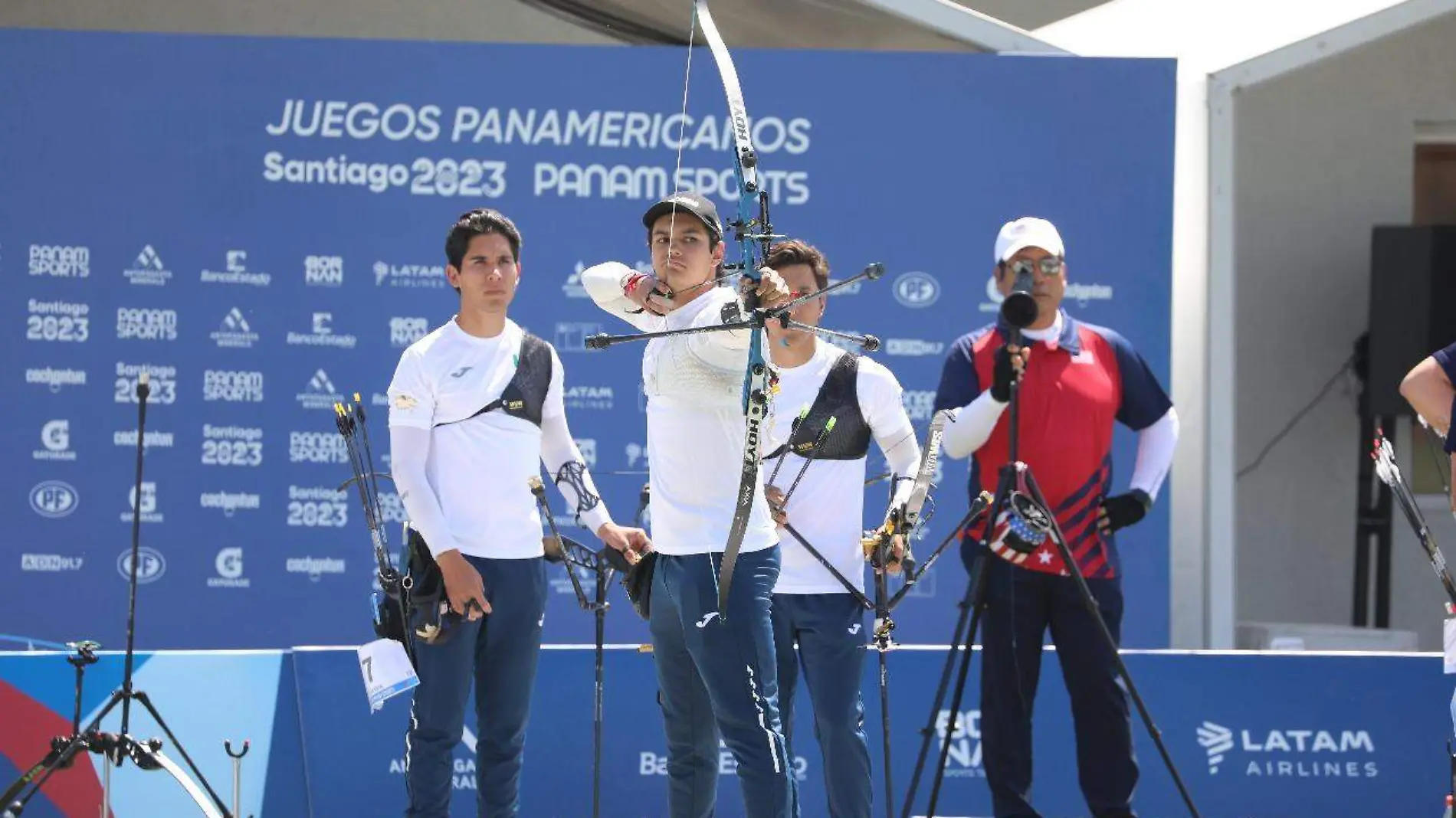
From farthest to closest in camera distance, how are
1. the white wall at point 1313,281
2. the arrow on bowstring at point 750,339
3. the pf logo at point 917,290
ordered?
1. the white wall at point 1313,281
2. the pf logo at point 917,290
3. the arrow on bowstring at point 750,339

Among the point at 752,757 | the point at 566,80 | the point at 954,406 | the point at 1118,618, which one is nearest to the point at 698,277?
the point at 752,757

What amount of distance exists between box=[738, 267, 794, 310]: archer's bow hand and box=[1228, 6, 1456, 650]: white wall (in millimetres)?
6070

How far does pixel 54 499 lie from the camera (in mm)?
6867

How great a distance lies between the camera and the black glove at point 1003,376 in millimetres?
4246

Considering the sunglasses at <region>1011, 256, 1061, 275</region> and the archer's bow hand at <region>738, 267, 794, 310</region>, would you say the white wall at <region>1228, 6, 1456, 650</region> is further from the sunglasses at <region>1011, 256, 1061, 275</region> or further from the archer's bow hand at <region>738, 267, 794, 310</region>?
the archer's bow hand at <region>738, 267, 794, 310</region>

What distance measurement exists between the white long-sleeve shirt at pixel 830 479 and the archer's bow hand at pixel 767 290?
110cm

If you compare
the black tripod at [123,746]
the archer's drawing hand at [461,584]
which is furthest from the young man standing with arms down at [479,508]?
the black tripod at [123,746]

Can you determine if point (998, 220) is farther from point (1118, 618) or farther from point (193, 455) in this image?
point (193, 455)

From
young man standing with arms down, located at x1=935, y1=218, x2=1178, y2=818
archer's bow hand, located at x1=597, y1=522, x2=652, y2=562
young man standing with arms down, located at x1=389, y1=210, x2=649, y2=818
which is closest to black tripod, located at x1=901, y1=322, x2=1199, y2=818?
young man standing with arms down, located at x1=935, y1=218, x2=1178, y2=818

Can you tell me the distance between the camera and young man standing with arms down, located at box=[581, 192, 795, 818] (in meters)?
3.46

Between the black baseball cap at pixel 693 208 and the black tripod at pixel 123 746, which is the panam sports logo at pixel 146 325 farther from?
the black baseball cap at pixel 693 208

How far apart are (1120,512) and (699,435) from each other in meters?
1.53

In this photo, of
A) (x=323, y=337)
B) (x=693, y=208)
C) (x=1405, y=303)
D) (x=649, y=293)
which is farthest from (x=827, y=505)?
(x=1405, y=303)

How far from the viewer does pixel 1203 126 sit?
705 centimetres
